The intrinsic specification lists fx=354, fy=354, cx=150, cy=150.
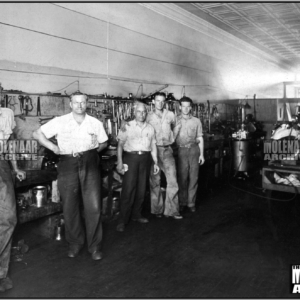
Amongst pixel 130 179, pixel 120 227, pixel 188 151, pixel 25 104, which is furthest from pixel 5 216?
pixel 188 151

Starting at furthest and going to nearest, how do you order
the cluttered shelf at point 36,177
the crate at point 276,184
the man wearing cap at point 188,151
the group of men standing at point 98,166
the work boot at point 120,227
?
the man wearing cap at point 188,151 → the crate at point 276,184 → the work boot at point 120,227 → the cluttered shelf at point 36,177 → the group of men standing at point 98,166

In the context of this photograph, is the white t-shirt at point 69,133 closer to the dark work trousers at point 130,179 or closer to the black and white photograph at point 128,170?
the black and white photograph at point 128,170

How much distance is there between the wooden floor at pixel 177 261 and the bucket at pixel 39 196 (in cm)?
42

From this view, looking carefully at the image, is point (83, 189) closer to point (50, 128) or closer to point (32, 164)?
point (50, 128)

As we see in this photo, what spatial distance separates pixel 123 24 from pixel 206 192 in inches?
138

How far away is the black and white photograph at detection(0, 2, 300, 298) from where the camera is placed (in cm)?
323

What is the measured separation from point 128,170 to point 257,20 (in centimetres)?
649

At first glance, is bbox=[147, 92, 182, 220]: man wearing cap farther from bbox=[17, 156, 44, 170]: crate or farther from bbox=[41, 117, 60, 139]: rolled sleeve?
bbox=[41, 117, 60, 139]: rolled sleeve

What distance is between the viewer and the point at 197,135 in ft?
18.1

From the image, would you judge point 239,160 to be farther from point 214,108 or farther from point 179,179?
point 179,179

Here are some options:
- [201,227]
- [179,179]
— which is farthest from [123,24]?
[201,227]

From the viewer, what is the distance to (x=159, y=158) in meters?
5.12

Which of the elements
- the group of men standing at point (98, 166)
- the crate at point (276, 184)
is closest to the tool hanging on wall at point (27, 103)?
the group of men standing at point (98, 166)

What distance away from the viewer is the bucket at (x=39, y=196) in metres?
4.19
